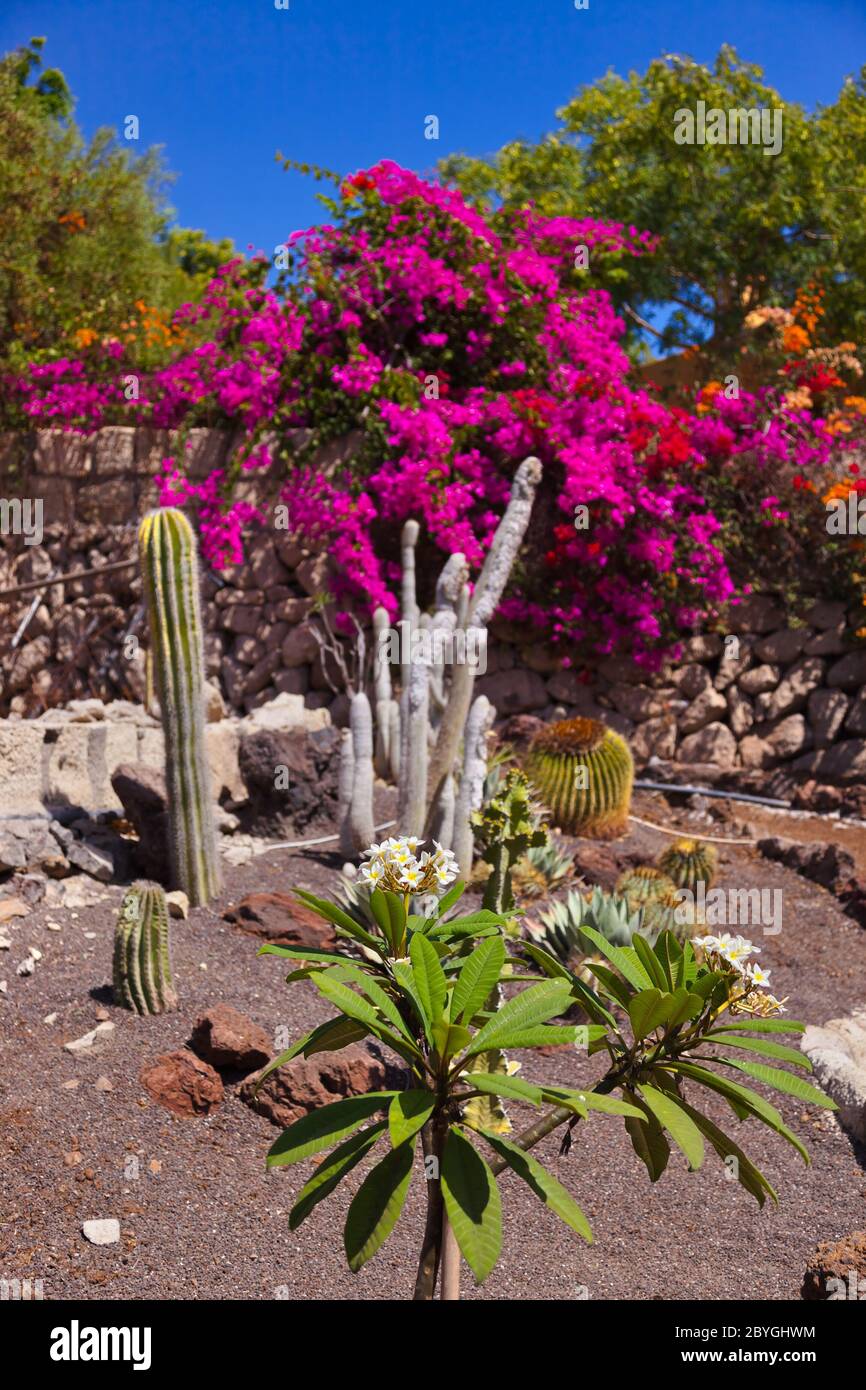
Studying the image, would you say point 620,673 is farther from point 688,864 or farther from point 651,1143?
point 651,1143

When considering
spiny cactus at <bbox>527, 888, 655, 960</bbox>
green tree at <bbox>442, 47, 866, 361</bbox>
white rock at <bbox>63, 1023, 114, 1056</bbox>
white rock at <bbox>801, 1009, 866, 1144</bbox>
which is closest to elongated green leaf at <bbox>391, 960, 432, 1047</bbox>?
white rock at <bbox>63, 1023, 114, 1056</bbox>

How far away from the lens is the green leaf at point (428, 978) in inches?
70.2

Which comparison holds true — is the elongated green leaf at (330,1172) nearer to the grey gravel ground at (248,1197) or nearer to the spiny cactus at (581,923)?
the grey gravel ground at (248,1197)

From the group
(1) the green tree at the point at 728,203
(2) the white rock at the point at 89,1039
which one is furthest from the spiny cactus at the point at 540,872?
(1) the green tree at the point at 728,203

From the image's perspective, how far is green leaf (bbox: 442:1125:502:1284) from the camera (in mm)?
1548

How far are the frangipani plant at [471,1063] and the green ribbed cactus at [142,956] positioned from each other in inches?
79.7

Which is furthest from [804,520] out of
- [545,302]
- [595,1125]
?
[595,1125]

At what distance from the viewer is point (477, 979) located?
186 centimetres

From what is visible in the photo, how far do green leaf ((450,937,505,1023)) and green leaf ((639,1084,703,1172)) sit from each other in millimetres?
297

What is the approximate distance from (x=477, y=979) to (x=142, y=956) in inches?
95.5

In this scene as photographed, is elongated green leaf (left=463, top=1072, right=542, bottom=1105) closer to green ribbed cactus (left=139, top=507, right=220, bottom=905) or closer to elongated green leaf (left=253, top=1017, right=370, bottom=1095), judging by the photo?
elongated green leaf (left=253, top=1017, right=370, bottom=1095)

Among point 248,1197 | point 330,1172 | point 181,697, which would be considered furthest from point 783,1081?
point 181,697

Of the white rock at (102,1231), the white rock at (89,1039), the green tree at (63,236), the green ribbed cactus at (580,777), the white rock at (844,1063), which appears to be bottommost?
the white rock at (844,1063)
